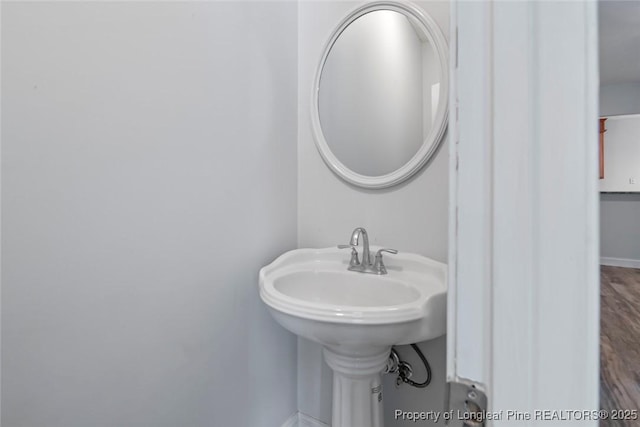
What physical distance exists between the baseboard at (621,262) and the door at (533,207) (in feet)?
14.5

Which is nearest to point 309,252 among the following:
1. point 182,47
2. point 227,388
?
point 227,388

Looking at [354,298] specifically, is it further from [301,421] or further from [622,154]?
[622,154]

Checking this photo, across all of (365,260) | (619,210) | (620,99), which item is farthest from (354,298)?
(620,99)

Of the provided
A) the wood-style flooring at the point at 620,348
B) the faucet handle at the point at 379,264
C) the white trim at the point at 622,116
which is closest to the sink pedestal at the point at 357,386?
the faucet handle at the point at 379,264

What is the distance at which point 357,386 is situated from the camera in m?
0.97

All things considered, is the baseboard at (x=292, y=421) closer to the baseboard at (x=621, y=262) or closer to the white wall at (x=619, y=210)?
the white wall at (x=619, y=210)

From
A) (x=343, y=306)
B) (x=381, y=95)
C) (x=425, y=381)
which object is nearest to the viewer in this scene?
(x=343, y=306)

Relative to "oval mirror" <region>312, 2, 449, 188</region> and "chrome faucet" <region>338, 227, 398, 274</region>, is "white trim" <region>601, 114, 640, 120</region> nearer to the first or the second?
"oval mirror" <region>312, 2, 449, 188</region>

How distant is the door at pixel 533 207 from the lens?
28 cm

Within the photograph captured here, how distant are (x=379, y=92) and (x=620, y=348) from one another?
2.03 meters

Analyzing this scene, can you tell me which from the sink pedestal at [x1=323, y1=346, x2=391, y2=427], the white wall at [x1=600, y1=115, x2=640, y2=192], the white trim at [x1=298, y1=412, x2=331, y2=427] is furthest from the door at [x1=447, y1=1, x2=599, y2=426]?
the white wall at [x1=600, y1=115, x2=640, y2=192]

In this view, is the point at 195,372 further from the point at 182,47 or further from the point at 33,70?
the point at 182,47

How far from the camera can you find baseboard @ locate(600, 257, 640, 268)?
11.1 feet

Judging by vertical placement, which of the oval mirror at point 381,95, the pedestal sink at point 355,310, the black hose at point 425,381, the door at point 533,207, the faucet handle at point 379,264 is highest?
the oval mirror at point 381,95
